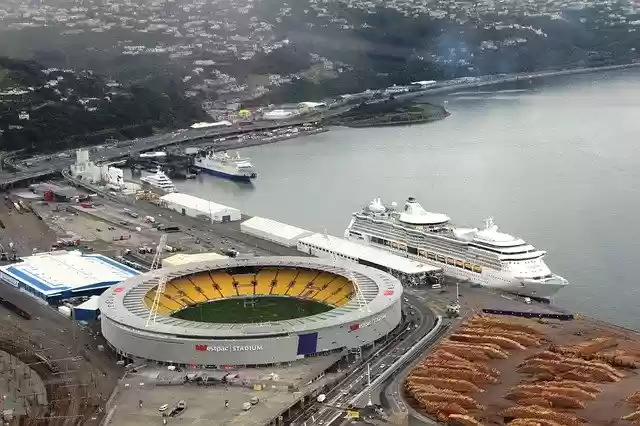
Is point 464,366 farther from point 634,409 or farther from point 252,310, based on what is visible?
point 252,310

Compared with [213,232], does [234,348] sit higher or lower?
higher

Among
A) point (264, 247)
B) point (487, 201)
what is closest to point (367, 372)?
point (264, 247)

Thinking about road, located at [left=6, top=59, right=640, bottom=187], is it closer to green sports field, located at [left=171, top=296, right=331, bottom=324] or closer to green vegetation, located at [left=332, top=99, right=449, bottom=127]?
green vegetation, located at [left=332, top=99, right=449, bottom=127]

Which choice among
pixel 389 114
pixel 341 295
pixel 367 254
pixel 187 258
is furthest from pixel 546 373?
pixel 389 114

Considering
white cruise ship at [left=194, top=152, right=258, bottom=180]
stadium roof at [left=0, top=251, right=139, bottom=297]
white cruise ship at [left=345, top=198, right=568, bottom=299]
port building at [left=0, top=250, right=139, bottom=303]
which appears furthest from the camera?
white cruise ship at [left=194, top=152, right=258, bottom=180]

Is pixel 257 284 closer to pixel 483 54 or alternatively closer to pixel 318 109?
pixel 318 109

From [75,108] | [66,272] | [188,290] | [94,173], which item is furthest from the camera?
[75,108]

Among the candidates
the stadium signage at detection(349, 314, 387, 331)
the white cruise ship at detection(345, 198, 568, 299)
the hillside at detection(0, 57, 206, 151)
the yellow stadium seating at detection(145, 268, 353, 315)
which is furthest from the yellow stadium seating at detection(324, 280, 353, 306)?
the hillside at detection(0, 57, 206, 151)
